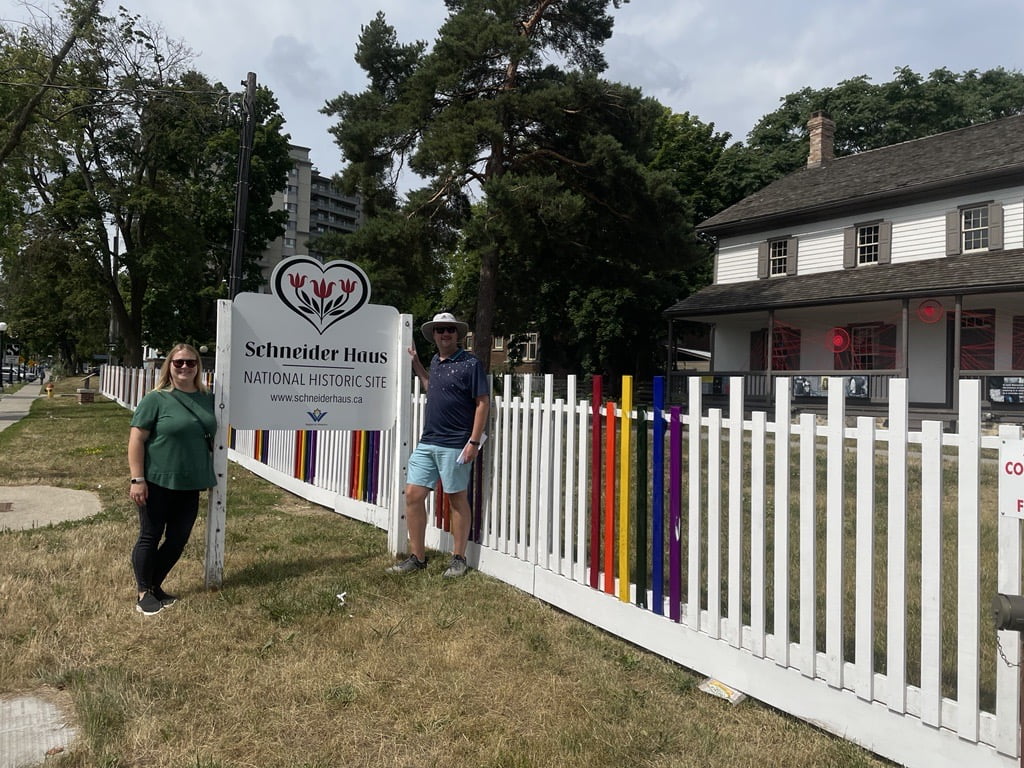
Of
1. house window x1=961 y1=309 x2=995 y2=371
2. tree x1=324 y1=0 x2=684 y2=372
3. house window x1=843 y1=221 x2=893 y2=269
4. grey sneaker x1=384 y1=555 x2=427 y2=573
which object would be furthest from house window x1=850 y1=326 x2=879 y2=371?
grey sneaker x1=384 y1=555 x2=427 y2=573

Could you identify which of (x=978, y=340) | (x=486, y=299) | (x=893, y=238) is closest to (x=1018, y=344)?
(x=978, y=340)

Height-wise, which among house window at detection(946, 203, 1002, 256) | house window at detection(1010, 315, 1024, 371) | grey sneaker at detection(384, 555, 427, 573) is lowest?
grey sneaker at detection(384, 555, 427, 573)

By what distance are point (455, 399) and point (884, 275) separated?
19.3 m

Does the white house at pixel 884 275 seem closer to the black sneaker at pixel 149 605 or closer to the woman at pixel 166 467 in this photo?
the woman at pixel 166 467

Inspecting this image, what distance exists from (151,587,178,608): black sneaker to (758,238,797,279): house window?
903 inches

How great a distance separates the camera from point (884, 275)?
20750 millimetres

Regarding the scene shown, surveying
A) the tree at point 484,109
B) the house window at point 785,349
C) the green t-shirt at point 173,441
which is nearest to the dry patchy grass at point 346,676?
the green t-shirt at point 173,441

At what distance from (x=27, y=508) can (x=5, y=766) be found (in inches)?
218

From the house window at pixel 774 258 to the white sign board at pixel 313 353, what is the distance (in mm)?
21137

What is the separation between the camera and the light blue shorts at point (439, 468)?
5016 mm

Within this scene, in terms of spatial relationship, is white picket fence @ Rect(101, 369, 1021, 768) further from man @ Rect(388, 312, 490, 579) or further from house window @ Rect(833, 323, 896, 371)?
house window @ Rect(833, 323, 896, 371)

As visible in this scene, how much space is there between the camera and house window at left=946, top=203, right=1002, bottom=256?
19312mm

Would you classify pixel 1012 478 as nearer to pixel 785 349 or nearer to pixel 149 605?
pixel 149 605

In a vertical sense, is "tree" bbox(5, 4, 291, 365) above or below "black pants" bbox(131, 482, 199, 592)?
above
